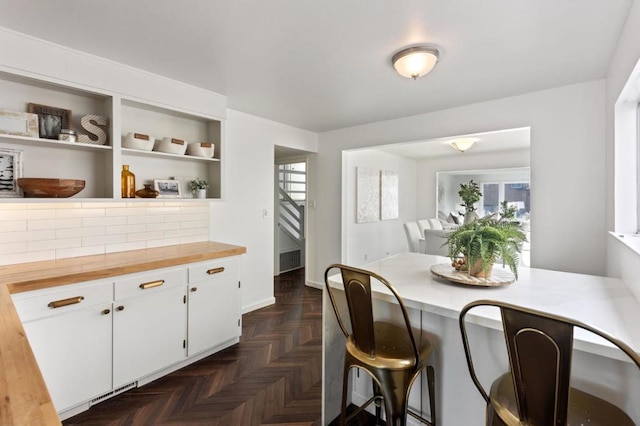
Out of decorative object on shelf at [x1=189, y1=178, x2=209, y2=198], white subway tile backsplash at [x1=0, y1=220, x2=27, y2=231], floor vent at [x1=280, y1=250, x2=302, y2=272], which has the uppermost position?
decorative object on shelf at [x1=189, y1=178, x2=209, y2=198]

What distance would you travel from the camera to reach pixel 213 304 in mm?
2561

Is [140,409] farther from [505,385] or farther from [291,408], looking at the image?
[505,385]

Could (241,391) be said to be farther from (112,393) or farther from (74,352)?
(74,352)

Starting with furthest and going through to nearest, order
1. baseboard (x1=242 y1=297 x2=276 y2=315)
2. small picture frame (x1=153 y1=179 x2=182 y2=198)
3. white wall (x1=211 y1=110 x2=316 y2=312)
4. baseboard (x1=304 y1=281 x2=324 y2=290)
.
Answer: baseboard (x1=304 y1=281 x2=324 y2=290), baseboard (x1=242 y1=297 x2=276 y2=315), white wall (x1=211 y1=110 x2=316 y2=312), small picture frame (x1=153 y1=179 x2=182 y2=198)

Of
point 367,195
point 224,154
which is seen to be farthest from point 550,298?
point 367,195

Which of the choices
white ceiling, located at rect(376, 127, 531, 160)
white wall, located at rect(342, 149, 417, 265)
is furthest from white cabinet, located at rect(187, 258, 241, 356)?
white ceiling, located at rect(376, 127, 531, 160)

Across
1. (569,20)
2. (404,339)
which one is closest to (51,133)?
(404,339)

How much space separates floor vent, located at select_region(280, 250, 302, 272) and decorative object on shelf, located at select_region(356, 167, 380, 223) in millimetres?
1623

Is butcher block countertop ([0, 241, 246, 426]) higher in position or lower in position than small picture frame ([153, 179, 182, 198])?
lower

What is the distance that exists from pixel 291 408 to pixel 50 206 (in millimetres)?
2163

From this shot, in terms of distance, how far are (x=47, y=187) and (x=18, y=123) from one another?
428mm

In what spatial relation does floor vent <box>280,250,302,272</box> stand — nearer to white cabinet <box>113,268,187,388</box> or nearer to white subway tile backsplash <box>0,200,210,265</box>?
white subway tile backsplash <box>0,200,210,265</box>

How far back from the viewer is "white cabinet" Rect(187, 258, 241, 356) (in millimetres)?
2424

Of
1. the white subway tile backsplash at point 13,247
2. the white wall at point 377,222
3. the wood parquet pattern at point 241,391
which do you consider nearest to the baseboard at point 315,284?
the white wall at point 377,222
